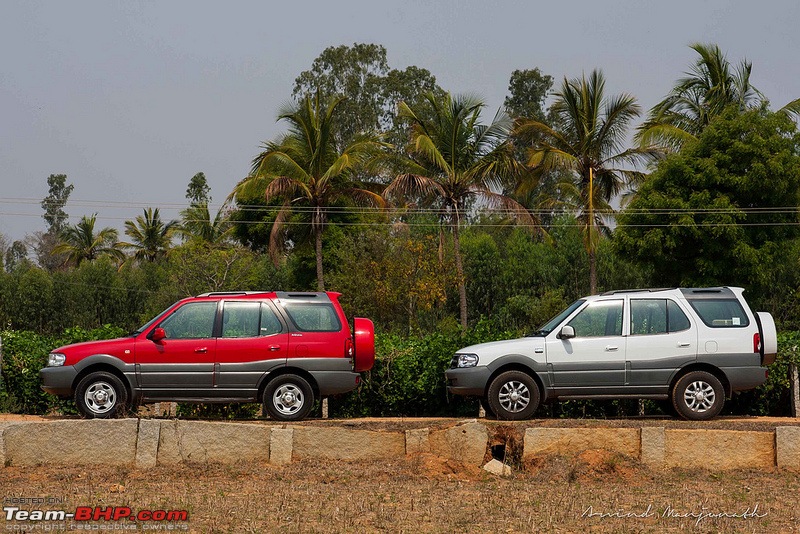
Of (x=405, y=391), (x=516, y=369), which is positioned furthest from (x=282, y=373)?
(x=516, y=369)

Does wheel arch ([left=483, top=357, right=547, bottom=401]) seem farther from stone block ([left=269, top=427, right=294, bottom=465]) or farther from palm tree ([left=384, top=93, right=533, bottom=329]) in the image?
palm tree ([left=384, top=93, right=533, bottom=329])

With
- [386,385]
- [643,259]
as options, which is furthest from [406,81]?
[386,385]

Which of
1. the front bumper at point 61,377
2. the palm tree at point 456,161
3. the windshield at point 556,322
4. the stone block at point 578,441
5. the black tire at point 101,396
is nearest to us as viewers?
the stone block at point 578,441

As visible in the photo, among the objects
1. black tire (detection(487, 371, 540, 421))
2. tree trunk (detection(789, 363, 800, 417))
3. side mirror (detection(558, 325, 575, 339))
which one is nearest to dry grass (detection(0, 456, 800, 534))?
black tire (detection(487, 371, 540, 421))

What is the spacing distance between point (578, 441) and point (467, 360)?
2915 millimetres

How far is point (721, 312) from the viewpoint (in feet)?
46.8

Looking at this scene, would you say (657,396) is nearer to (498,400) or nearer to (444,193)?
(498,400)

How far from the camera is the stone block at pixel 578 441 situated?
11352 millimetres

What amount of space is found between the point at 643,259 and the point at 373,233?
15.7 metres

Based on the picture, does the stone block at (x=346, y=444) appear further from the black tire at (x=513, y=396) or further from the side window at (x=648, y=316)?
the side window at (x=648, y=316)

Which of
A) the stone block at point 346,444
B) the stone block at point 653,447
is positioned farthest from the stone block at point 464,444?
the stone block at point 653,447

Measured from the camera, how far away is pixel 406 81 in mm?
67688

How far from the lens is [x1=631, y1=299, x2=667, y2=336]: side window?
14.2 m

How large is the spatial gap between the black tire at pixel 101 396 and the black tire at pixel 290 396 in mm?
1989
